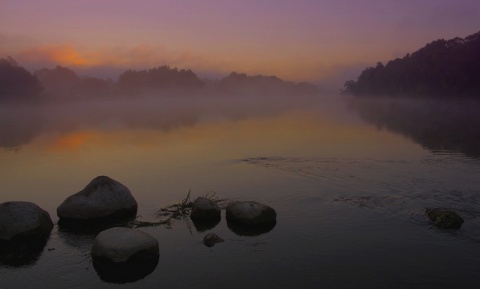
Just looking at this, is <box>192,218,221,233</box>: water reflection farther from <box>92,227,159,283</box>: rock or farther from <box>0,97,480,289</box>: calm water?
<box>92,227,159,283</box>: rock

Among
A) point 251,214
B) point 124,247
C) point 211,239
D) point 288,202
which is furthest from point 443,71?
point 124,247

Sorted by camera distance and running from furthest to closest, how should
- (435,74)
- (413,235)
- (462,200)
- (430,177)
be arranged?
(435,74) → (430,177) → (462,200) → (413,235)

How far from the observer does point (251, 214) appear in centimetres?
1794

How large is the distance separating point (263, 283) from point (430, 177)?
16750mm

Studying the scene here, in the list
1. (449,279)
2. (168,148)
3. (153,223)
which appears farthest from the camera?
(168,148)

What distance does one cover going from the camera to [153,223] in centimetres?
1822

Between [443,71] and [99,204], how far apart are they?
409ft

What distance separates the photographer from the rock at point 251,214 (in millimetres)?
17859

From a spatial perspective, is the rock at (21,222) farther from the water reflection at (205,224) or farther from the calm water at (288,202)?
the water reflection at (205,224)

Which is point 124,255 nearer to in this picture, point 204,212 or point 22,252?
point 22,252

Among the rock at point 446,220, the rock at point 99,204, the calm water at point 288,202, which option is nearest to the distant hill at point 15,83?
the calm water at point 288,202

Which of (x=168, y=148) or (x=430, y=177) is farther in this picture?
(x=168, y=148)

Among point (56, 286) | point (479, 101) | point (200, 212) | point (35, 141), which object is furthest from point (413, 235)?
point (479, 101)

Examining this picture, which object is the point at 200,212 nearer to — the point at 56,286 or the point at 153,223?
the point at 153,223
